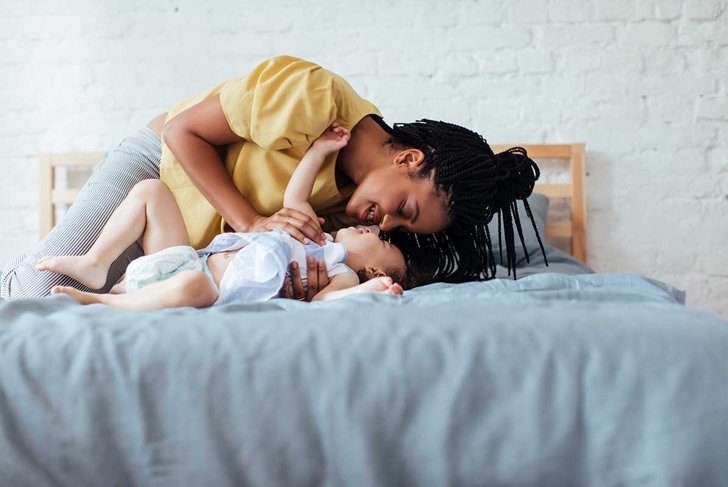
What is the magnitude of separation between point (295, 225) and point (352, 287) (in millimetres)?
190

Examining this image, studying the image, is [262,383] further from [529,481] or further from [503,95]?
[503,95]

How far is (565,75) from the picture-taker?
2590 mm

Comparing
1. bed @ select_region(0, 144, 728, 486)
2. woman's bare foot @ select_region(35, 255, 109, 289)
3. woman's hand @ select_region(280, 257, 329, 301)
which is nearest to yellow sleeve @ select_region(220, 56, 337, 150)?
woman's hand @ select_region(280, 257, 329, 301)

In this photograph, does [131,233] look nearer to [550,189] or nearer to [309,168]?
[309,168]

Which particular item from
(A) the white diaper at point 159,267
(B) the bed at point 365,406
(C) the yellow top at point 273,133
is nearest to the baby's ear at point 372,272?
(C) the yellow top at point 273,133

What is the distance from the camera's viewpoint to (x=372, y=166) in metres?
1.58

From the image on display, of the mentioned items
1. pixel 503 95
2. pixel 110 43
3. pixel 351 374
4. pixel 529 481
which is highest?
pixel 110 43

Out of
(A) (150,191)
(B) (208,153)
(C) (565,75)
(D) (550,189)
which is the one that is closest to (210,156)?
(B) (208,153)

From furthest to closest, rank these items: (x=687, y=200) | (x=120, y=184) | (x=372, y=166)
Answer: (x=687, y=200) → (x=120, y=184) → (x=372, y=166)

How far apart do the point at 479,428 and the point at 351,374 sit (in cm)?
13

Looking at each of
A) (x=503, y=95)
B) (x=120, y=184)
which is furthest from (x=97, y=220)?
(x=503, y=95)

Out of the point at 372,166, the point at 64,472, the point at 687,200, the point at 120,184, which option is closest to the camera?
the point at 64,472

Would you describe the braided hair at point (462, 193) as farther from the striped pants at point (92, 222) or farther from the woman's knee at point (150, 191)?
the striped pants at point (92, 222)

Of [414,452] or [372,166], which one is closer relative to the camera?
[414,452]
